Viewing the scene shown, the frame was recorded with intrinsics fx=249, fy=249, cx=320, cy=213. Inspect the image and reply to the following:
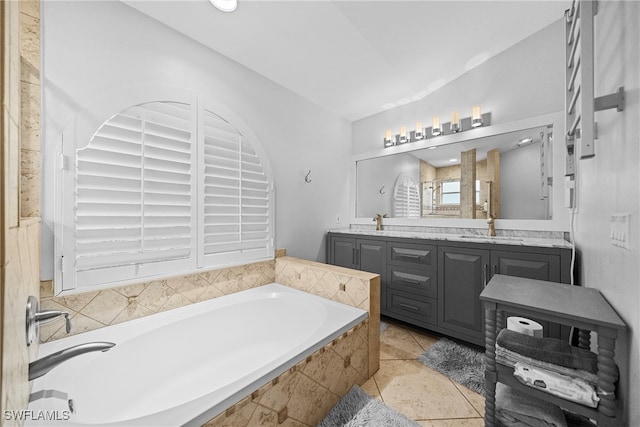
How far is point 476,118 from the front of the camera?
7.84 feet

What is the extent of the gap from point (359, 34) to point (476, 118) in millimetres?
1363

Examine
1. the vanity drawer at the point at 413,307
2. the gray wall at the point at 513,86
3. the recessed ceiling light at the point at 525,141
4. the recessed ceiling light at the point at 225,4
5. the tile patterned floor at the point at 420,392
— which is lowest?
the tile patterned floor at the point at 420,392

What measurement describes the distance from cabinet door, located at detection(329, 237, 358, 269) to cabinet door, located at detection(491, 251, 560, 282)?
4.38ft

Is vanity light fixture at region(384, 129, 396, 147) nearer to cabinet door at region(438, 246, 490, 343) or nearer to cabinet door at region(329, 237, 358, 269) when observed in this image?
cabinet door at region(329, 237, 358, 269)

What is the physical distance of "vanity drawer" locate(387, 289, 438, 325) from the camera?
88.7 inches

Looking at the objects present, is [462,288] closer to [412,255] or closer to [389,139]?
[412,255]

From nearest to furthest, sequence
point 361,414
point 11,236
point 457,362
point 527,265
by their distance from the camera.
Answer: point 11,236 → point 361,414 → point 527,265 → point 457,362

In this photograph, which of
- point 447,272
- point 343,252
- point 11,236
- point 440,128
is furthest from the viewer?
point 343,252

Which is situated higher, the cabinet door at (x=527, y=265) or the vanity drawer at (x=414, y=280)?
the cabinet door at (x=527, y=265)

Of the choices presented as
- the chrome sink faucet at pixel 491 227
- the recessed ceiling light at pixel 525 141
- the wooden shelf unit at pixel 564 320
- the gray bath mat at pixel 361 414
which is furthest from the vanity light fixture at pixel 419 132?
the gray bath mat at pixel 361 414

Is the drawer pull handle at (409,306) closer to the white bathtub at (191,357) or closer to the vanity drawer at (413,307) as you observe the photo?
the vanity drawer at (413,307)

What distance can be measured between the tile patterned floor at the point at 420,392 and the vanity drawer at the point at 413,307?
259 millimetres

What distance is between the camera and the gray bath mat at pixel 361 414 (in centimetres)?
136

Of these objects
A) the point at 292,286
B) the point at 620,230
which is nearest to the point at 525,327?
the point at 620,230
